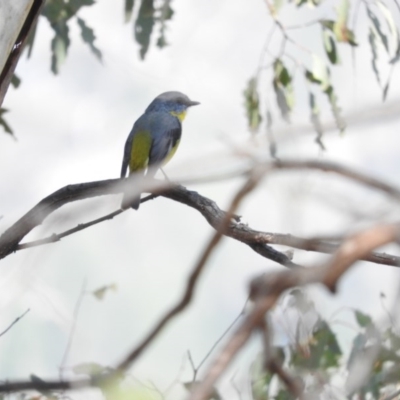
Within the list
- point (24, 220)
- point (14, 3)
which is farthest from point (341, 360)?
point (14, 3)

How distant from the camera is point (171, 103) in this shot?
19.1 ft

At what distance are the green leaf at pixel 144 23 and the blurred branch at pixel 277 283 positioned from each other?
12.7ft

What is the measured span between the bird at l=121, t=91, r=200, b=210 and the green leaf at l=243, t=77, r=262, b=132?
52 centimetres

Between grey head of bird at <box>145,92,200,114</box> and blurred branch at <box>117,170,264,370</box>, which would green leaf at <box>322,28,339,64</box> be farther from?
blurred branch at <box>117,170,264,370</box>

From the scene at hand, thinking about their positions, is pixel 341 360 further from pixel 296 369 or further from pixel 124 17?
pixel 124 17

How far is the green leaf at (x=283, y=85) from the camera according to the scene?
4098 mm

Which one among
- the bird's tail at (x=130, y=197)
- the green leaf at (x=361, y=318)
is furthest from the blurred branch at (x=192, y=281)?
the green leaf at (x=361, y=318)

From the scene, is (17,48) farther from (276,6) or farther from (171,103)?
(171,103)

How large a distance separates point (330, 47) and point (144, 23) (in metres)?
0.88

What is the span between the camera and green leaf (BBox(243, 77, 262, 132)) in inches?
159

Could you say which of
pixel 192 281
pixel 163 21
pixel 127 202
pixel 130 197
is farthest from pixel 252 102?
pixel 192 281

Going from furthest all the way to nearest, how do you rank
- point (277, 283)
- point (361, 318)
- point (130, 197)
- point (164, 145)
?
point (164, 145) → point (361, 318) → point (130, 197) → point (277, 283)

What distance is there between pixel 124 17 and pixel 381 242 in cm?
390

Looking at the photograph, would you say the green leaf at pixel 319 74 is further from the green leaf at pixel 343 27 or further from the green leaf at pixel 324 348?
the green leaf at pixel 324 348
